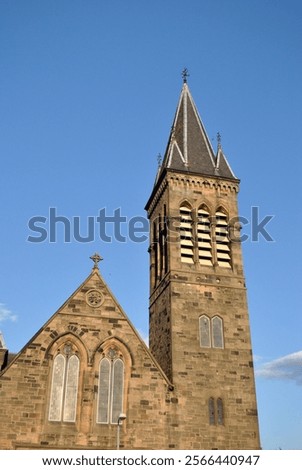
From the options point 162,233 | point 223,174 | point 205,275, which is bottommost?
point 205,275

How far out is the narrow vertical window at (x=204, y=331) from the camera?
85.4 feet

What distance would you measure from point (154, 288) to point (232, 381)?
7.38m

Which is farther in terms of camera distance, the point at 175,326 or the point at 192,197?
the point at 192,197

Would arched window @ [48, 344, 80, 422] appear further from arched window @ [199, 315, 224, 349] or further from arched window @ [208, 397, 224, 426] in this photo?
arched window @ [199, 315, 224, 349]

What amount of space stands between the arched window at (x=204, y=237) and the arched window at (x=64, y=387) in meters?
8.92

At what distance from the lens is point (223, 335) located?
26.4 m

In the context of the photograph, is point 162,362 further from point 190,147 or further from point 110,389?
point 190,147

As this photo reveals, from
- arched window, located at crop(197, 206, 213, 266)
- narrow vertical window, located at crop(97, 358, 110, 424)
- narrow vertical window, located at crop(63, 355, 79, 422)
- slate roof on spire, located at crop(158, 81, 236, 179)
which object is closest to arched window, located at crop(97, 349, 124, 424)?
narrow vertical window, located at crop(97, 358, 110, 424)

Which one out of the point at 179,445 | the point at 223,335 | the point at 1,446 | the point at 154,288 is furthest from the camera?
the point at 154,288

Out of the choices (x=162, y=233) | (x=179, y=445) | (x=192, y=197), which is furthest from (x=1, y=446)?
(x=192, y=197)

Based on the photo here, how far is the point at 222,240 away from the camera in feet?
97.3

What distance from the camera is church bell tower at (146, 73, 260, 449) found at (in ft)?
79.0

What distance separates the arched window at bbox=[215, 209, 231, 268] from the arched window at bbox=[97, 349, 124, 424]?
8.26 metres

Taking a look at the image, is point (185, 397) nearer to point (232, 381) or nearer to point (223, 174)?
point (232, 381)
